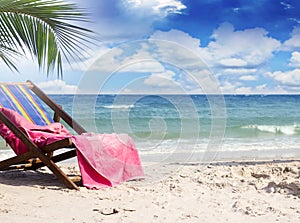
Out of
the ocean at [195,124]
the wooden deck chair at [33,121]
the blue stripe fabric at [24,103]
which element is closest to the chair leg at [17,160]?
the wooden deck chair at [33,121]

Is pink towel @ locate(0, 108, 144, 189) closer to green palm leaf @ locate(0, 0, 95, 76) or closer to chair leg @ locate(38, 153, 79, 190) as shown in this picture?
chair leg @ locate(38, 153, 79, 190)

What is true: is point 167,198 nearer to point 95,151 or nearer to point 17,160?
point 95,151

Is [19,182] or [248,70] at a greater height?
[248,70]

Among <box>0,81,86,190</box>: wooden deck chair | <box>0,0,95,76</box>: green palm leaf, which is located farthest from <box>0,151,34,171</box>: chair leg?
<box>0,0,95,76</box>: green palm leaf

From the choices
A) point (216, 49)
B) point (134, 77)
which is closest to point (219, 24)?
point (216, 49)

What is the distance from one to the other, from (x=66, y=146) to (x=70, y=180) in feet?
1.10

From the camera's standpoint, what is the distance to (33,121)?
5.07 m

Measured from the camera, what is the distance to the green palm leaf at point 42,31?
11.2ft

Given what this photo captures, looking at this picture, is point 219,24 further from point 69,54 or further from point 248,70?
point 69,54

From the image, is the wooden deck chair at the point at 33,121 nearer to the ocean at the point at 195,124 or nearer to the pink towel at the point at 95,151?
the pink towel at the point at 95,151

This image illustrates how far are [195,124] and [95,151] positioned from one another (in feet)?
34.4

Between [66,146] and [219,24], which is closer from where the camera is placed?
[66,146]

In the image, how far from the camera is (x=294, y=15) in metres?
33.2

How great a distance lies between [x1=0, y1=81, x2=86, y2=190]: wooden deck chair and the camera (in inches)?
171
